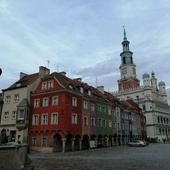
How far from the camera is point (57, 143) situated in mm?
38469

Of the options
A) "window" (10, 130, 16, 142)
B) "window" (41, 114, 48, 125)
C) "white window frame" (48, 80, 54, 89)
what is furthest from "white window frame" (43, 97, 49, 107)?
"window" (10, 130, 16, 142)

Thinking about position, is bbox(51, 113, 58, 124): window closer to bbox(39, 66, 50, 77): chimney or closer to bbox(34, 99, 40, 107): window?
bbox(34, 99, 40, 107): window

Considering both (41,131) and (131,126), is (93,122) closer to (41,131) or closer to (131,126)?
(41,131)

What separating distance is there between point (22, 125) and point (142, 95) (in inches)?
2798

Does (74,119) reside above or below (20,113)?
below

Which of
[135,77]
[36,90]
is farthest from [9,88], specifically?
[135,77]

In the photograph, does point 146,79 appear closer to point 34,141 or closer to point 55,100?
point 55,100

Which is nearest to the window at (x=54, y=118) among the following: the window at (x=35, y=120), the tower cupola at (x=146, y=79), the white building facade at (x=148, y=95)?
the window at (x=35, y=120)

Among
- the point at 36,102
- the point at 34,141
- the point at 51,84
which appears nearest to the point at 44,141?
the point at 34,141

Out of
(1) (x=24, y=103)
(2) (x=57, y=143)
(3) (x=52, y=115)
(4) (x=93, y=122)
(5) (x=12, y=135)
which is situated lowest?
(2) (x=57, y=143)

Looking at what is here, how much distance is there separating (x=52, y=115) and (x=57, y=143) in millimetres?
5278

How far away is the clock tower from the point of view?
108m

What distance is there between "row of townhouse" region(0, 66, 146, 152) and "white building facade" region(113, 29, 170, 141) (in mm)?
48047

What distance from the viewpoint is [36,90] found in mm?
43312
